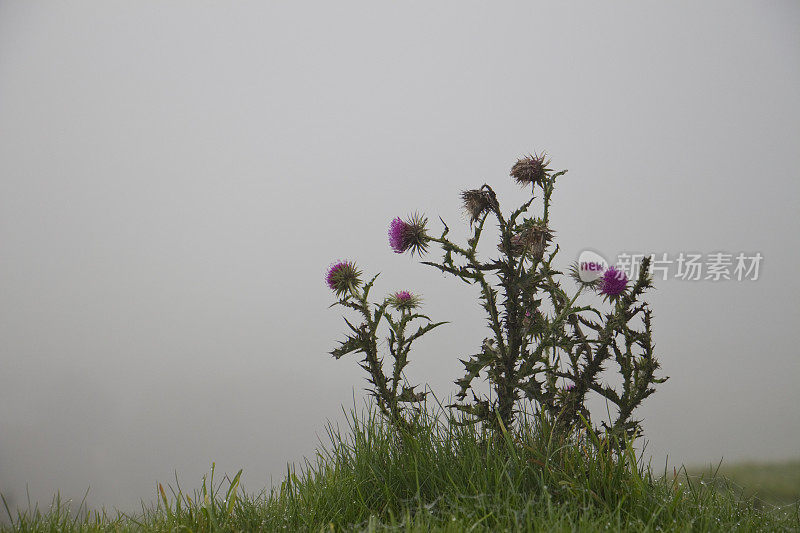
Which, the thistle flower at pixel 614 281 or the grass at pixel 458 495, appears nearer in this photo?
the grass at pixel 458 495

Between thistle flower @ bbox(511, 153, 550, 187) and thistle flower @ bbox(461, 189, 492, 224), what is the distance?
0.27 m

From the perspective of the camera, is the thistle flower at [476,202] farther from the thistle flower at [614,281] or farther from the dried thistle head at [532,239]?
the thistle flower at [614,281]

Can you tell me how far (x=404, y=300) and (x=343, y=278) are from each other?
1.22 ft

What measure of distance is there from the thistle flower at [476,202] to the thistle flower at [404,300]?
1.83ft

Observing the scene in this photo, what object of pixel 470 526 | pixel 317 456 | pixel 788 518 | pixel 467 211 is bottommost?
pixel 788 518

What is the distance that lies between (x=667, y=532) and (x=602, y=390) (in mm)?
847

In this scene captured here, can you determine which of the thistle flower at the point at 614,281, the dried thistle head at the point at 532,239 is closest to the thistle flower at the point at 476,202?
the dried thistle head at the point at 532,239

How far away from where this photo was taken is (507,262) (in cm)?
280

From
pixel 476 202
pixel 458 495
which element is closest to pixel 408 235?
pixel 476 202

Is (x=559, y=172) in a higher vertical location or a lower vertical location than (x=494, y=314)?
higher

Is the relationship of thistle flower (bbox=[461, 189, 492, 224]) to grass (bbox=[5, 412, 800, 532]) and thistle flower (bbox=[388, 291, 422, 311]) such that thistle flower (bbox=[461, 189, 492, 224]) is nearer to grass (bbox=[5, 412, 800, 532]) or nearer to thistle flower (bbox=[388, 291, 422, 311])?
thistle flower (bbox=[388, 291, 422, 311])

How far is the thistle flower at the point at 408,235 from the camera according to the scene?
9.55 ft

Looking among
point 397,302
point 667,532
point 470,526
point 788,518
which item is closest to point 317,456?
point 397,302

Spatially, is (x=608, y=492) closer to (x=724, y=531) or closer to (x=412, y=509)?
(x=724, y=531)
